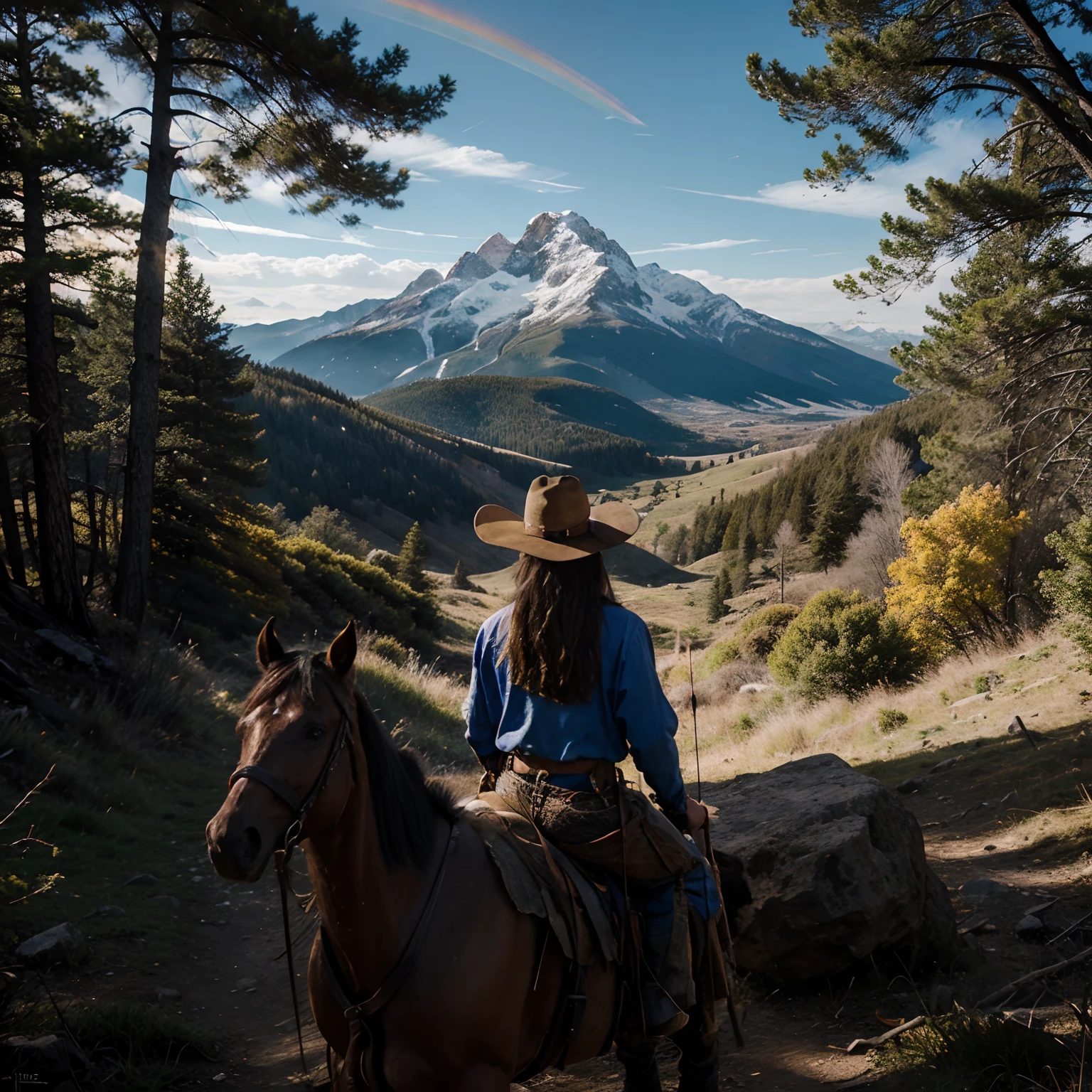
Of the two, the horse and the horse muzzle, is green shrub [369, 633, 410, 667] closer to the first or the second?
the horse

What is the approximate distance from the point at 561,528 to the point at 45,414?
9.12 metres

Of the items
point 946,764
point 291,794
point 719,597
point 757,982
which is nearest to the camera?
point 291,794

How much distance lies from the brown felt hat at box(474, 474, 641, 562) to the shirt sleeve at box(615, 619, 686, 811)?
0.37 m

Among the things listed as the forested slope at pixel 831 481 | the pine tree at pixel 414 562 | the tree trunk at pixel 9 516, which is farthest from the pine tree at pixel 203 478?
the forested slope at pixel 831 481

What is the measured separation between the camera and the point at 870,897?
14.7ft

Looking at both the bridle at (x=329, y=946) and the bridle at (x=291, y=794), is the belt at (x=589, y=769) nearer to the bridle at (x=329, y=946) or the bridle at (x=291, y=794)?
the bridle at (x=329, y=946)

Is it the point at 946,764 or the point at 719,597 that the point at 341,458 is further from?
the point at 946,764

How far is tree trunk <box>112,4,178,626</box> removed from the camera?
34.4ft

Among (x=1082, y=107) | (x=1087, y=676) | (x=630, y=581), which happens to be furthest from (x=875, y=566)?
(x=630, y=581)

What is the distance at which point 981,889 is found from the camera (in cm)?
575

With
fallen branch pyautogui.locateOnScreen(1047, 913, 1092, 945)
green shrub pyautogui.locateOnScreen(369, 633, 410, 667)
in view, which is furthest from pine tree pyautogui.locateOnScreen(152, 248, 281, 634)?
fallen branch pyautogui.locateOnScreen(1047, 913, 1092, 945)

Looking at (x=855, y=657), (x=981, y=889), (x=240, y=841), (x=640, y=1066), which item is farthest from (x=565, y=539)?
(x=855, y=657)

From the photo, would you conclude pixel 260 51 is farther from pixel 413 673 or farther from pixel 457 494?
pixel 457 494

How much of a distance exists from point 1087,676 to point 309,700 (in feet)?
38.2
